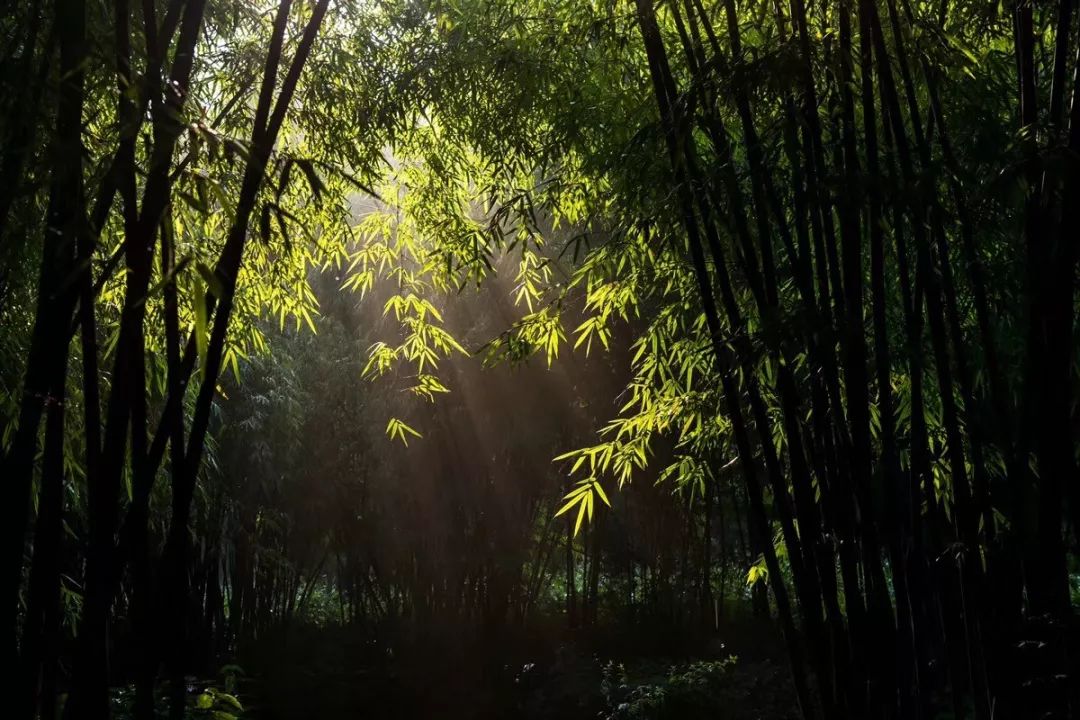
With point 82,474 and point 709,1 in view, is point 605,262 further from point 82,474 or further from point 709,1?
point 82,474

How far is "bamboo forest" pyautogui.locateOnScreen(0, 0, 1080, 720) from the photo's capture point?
5.07 feet

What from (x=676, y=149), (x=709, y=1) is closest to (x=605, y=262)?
(x=709, y=1)

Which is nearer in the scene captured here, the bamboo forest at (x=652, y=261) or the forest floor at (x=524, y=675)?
the bamboo forest at (x=652, y=261)

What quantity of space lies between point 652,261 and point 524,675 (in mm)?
6747

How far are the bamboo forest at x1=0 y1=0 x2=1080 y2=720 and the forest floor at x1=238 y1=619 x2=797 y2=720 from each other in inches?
6.5

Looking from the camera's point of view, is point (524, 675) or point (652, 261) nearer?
point (652, 261)

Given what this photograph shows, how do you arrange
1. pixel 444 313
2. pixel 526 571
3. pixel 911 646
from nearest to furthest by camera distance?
1. pixel 911 646
2. pixel 444 313
3. pixel 526 571

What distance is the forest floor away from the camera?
6.89 m

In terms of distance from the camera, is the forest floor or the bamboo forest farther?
the forest floor

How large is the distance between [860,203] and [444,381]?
264 inches

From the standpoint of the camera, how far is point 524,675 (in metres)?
9.10

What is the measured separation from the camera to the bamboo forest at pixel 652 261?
5.07ft

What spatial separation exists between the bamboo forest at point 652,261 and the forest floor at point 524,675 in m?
0.16

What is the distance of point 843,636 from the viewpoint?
1863 millimetres
